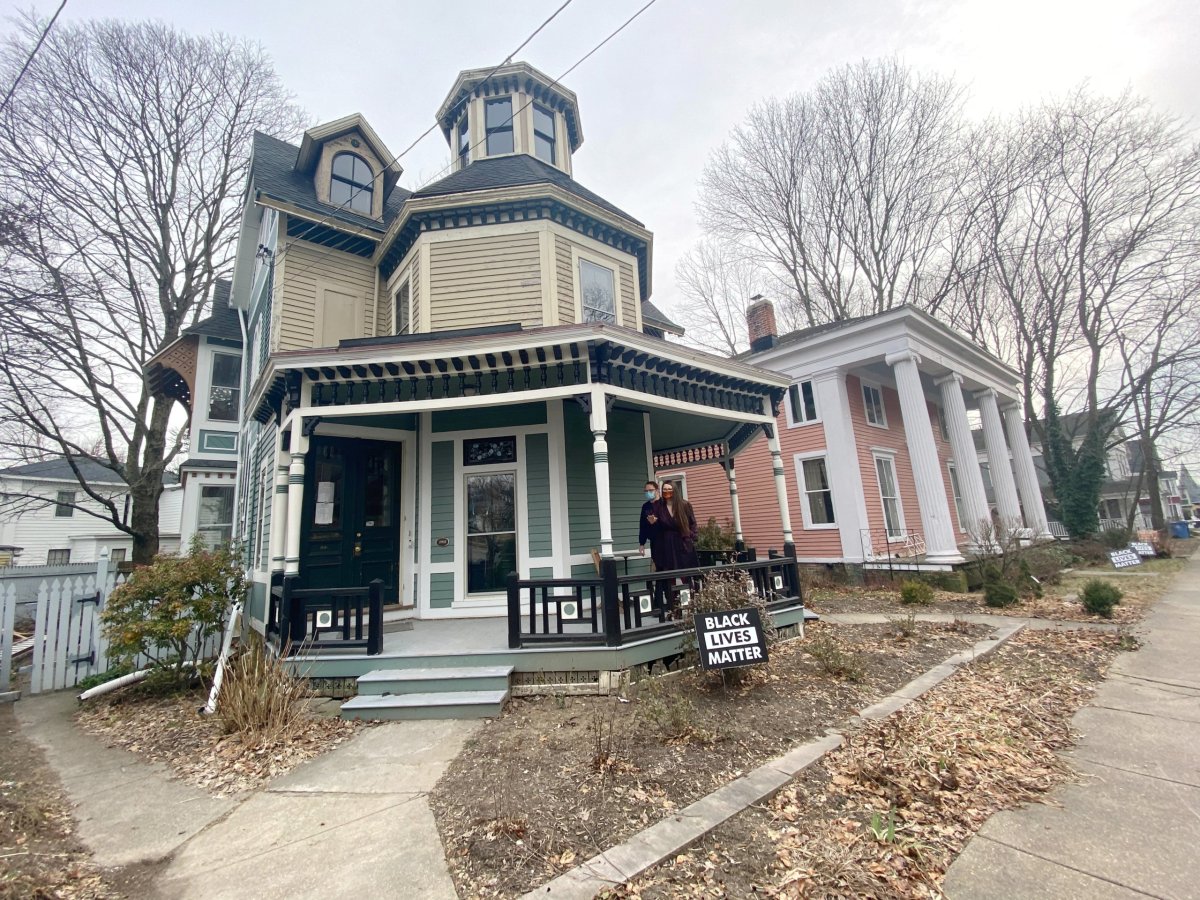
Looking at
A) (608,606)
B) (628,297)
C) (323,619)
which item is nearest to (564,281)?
(628,297)

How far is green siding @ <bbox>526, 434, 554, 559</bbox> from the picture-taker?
702cm

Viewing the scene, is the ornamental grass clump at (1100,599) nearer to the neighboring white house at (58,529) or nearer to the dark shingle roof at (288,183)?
the dark shingle roof at (288,183)

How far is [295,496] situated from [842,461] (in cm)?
1212

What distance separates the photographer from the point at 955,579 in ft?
36.2

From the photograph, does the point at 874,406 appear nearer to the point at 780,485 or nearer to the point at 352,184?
the point at 780,485

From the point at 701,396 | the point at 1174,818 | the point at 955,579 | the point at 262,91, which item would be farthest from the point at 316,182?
the point at 955,579

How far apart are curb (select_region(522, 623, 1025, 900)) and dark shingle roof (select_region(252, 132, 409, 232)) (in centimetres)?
976

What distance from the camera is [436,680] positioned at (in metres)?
4.77

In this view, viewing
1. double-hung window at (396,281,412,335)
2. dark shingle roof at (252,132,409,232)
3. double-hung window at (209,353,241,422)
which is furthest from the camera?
double-hung window at (209,353,241,422)

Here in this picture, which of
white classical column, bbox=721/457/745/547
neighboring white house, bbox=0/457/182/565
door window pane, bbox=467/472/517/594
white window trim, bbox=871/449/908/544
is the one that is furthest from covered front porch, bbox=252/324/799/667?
neighboring white house, bbox=0/457/182/565

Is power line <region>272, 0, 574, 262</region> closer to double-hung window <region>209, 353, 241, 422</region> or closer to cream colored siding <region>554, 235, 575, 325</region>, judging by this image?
cream colored siding <region>554, 235, 575, 325</region>

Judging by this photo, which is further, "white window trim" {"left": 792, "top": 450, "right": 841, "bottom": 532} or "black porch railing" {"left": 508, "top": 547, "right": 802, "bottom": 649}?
"white window trim" {"left": 792, "top": 450, "right": 841, "bottom": 532}

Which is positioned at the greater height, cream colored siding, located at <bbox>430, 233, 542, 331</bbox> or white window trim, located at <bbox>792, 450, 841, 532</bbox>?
cream colored siding, located at <bbox>430, 233, 542, 331</bbox>

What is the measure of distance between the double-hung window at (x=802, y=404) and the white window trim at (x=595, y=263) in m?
6.89
